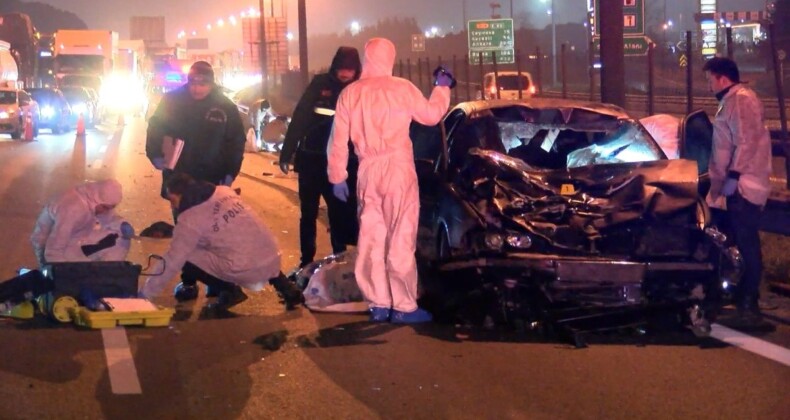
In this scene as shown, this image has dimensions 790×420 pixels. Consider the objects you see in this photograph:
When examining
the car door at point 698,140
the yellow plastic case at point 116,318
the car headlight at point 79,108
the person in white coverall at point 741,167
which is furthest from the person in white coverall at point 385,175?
the car headlight at point 79,108

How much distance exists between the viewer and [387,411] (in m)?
5.91

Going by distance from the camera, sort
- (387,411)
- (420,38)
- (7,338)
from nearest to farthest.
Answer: (387,411)
(7,338)
(420,38)

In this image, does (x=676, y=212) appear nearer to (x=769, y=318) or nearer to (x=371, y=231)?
(x=769, y=318)

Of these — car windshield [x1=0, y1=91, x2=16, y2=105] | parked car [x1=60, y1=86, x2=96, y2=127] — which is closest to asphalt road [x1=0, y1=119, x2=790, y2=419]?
car windshield [x1=0, y1=91, x2=16, y2=105]

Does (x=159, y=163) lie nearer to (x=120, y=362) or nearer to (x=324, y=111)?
(x=324, y=111)

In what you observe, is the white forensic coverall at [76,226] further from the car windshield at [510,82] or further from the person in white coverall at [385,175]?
the car windshield at [510,82]

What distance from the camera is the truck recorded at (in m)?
44.5

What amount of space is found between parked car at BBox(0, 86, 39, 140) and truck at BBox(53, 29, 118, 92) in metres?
A: 11.6

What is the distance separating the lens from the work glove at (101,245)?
314 inches

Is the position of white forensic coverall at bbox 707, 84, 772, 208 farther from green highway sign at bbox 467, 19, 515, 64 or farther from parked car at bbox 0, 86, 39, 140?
green highway sign at bbox 467, 19, 515, 64

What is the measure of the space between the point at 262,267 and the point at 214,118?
1.52 m

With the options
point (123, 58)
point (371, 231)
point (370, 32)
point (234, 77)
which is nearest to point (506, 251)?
point (371, 231)

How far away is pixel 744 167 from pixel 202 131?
4136 mm

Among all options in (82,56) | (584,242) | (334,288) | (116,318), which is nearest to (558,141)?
(584,242)
